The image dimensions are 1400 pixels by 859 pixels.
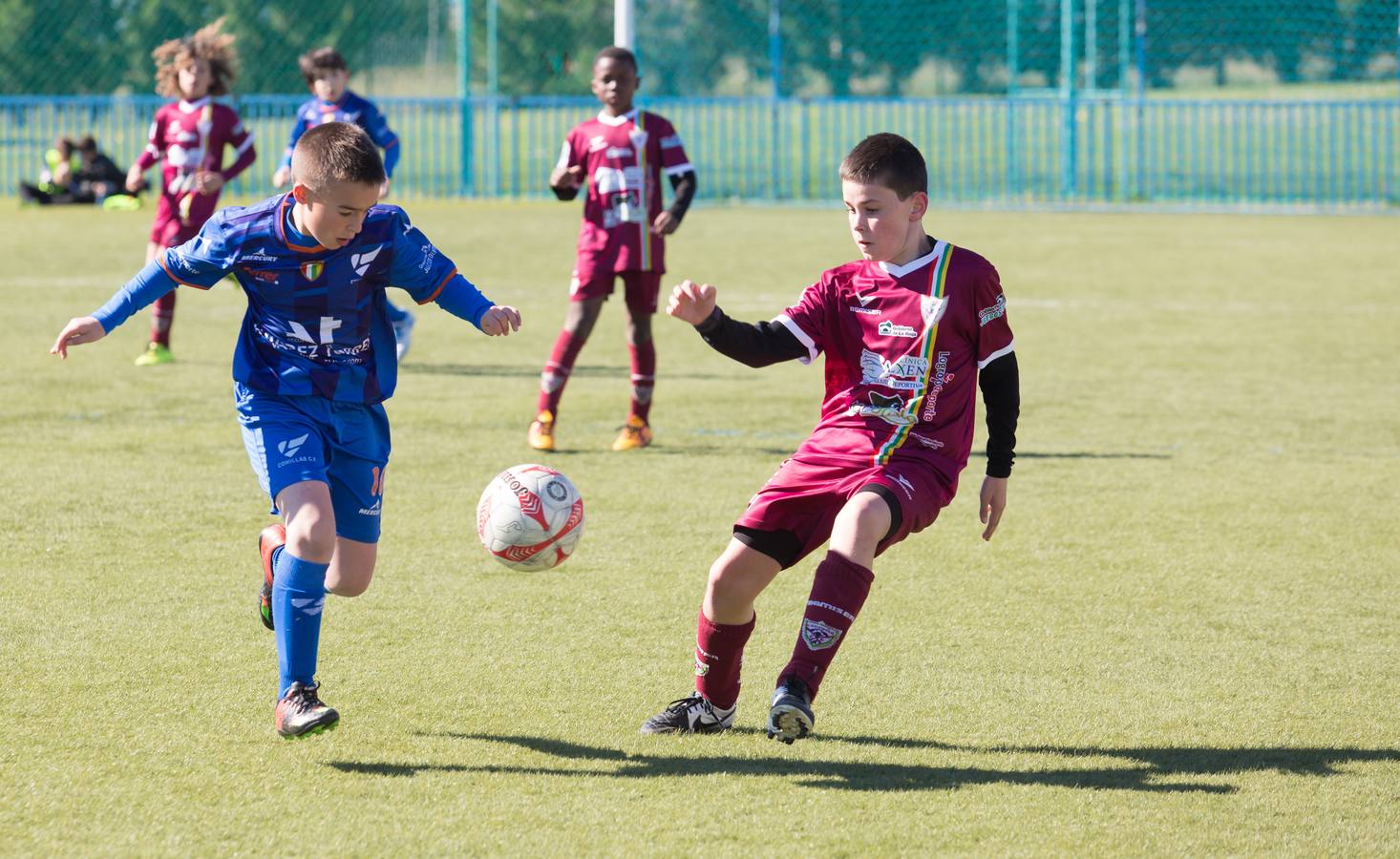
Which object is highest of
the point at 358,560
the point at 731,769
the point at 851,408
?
the point at 851,408

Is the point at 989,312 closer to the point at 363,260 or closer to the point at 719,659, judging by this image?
the point at 719,659

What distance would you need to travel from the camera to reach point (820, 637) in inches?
159

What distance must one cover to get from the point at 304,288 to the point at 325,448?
0.43 metres

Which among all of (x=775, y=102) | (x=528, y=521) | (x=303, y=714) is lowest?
(x=303, y=714)

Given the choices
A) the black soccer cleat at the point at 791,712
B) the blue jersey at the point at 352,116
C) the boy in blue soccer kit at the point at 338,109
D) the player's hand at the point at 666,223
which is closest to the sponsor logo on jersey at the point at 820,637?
the black soccer cleat at the point at 791,712

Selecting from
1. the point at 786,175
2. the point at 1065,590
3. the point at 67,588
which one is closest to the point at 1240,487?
the point at 1065,590

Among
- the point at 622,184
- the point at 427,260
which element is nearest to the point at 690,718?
the point at 427,260

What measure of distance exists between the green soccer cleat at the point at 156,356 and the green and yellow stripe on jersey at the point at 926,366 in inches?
298

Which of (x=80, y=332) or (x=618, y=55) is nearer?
(x=80, y=332)

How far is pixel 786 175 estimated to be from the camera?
27.2 meters

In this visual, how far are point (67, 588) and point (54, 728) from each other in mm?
1442

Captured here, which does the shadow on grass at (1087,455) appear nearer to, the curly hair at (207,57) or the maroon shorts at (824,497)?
the maroon shorts at (824,497)

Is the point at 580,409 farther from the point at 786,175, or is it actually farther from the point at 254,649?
the point at 786,175

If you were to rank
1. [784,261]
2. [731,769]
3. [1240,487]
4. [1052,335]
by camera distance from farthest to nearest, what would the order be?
[784,261] < [1052,335] < [1240,487] < [731,769]
